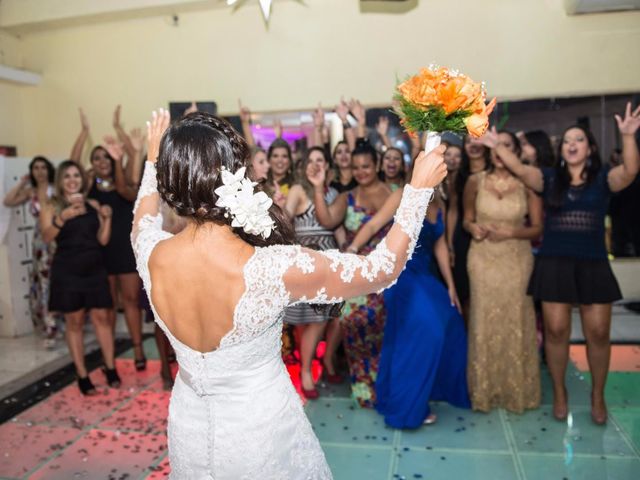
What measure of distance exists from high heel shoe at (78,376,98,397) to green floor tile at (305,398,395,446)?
155 centimetres

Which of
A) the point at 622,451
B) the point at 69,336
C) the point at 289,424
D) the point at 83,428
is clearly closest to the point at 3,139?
the point at 69,336

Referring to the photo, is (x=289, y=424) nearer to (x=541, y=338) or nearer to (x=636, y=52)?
(x=541, y=338)

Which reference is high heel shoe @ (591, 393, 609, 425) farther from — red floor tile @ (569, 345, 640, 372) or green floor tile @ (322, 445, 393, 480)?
green floor tile @ (322, 445, 393, 480)

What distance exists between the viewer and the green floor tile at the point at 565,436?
117 inches

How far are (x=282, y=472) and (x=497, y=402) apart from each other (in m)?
2.35

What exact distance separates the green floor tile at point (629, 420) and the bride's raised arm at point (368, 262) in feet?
7.79

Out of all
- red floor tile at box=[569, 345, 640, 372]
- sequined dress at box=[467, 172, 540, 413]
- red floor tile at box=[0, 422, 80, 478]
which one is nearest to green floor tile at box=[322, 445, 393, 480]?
sequined dress at box=[467, 172, 540, 413]

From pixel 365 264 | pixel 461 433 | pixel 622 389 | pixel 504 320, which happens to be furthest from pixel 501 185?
pixel 365 264

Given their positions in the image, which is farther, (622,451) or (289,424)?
(622,451)

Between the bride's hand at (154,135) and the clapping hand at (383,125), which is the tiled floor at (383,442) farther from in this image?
the clapping hand at (383,125)

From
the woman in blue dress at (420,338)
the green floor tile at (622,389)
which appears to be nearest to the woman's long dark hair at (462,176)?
the woman in blue dress at (420,338)

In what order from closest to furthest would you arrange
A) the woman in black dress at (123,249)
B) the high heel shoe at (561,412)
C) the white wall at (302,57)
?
the high heel shoe at (561,412)
the woman in black dress at (123,249)
the white wall at (302,57)

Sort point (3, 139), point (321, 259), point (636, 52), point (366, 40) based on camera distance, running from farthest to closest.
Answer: point (3, 139) → point (366, 40) → point (636, 52) → point (321, 259)

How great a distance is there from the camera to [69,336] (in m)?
3.98
